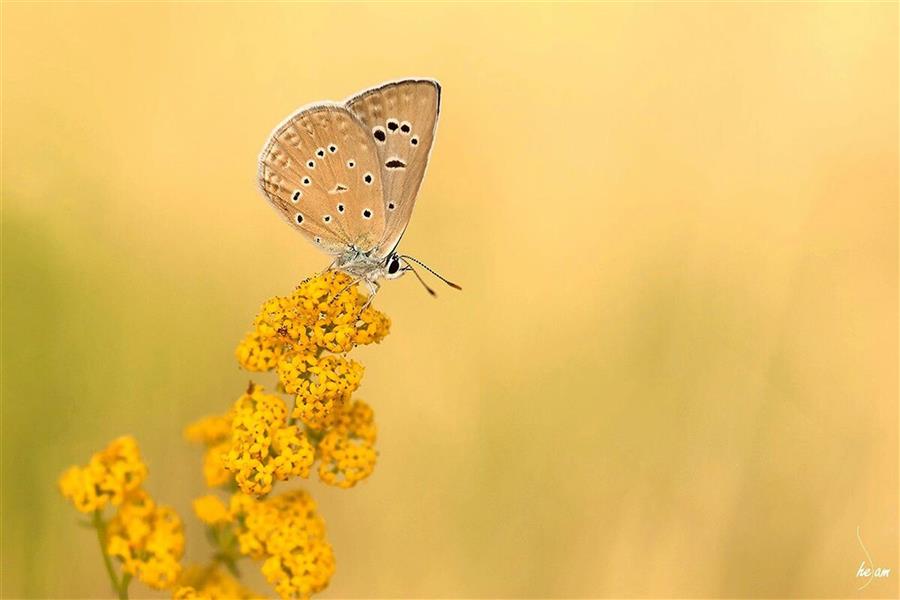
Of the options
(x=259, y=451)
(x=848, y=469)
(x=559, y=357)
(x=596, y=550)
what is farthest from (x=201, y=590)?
(x=848, y=469)

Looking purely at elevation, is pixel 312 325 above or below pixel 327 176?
below

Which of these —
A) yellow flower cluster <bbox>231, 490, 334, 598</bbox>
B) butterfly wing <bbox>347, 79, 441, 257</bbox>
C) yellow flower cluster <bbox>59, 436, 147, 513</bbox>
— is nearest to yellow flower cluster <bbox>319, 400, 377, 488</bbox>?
yellow flower cluster <bbox>231, 490, 334, 598</bbox>

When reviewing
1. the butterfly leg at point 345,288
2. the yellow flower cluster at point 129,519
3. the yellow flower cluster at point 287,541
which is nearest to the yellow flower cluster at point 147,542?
the yellow flower cluster at point 129,519

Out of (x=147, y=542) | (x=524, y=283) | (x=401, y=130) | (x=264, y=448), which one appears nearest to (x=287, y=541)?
(x=264, y=448)

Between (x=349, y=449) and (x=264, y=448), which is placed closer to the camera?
(x=264, y=448)

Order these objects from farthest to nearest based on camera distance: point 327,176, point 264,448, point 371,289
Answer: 1. point 327,176
2. point 371,289
3. point 264,448

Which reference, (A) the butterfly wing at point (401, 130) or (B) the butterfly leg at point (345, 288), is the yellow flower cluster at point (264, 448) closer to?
(B) the butterfly leg at point (345, 288)

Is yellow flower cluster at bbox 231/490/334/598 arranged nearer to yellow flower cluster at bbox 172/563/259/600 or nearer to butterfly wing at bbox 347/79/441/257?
yellow flower cluster at bbox 172/563/259/600

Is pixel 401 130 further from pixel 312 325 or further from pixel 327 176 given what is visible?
pixel 312 325
